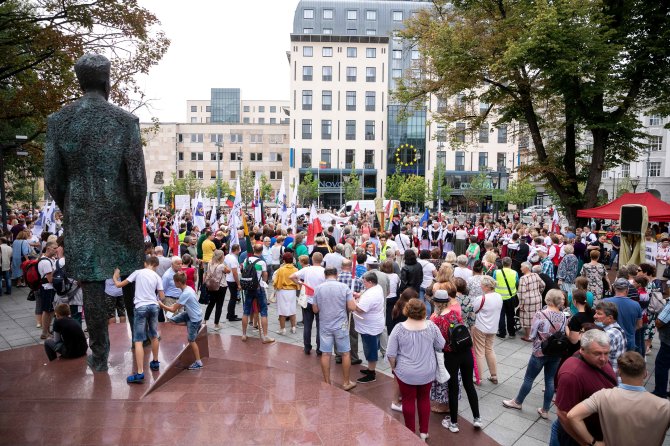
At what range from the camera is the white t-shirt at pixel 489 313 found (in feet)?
22.7

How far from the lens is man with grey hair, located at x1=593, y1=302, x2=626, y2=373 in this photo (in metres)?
5.13

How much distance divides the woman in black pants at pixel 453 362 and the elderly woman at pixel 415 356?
15.9 inches

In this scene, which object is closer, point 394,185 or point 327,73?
point 394,185

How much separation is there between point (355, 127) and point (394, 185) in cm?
1012

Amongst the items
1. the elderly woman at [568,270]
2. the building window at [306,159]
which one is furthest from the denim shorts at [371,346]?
the building window at [306,159]

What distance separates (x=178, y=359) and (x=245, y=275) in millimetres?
2666

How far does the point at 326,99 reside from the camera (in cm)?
5953

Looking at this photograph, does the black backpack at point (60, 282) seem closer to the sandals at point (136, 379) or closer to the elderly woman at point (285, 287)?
the sandals at point (136, 379)

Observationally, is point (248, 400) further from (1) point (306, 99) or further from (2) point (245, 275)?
(1) point (306, 99)

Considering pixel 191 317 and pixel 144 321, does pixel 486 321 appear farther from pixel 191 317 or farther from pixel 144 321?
pixel 144 321

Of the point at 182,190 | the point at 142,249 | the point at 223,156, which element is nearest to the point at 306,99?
the point at 223,156

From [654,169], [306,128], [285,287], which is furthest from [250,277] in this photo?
[654,169]

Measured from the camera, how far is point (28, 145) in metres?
15.9

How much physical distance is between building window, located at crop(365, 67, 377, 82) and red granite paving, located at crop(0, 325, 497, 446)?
2266 inches
